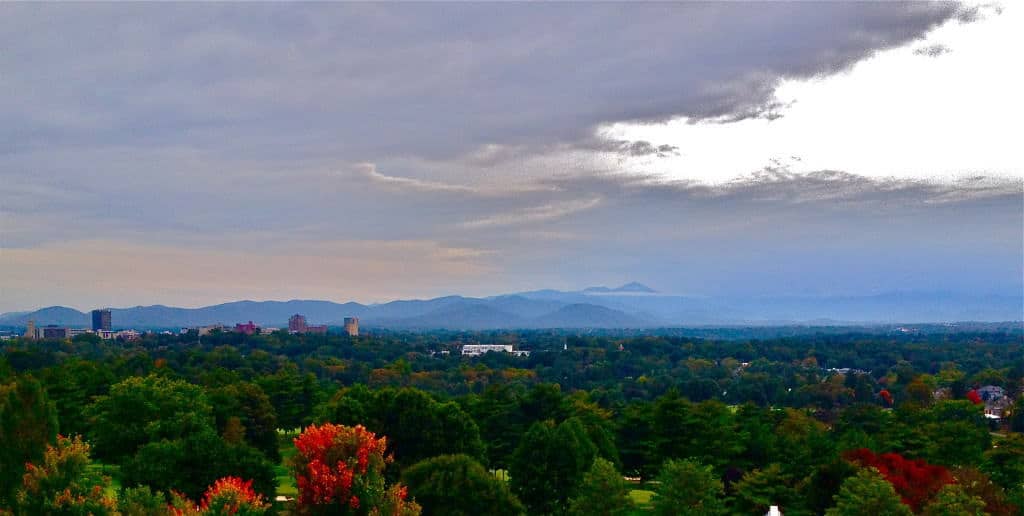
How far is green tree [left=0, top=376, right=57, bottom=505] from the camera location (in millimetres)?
29234

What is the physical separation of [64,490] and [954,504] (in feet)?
85.5

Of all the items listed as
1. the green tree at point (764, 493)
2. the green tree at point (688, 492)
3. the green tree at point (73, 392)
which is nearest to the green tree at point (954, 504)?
the green tree at point (688, 492)

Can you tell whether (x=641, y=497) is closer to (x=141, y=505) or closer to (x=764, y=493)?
(x=764, y=493)

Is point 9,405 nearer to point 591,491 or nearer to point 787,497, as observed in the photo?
point 591,491

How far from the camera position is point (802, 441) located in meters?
46.0

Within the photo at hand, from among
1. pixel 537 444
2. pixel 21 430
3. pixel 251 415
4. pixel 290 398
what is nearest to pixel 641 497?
pixel 537 444

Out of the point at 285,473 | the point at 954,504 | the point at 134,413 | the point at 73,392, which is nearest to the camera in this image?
the point at 954,504

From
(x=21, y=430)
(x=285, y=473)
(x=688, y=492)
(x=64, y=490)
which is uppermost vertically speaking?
(x=21, y=430)

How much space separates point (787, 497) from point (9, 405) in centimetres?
3164

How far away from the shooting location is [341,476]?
20.1 metres

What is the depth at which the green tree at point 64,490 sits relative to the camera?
66.8ft

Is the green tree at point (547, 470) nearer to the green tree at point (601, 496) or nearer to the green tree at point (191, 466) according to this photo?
the green tree at point (601, 496)

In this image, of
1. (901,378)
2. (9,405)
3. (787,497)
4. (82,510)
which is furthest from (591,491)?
(901,378)

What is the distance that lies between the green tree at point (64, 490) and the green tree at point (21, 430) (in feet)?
26.4
